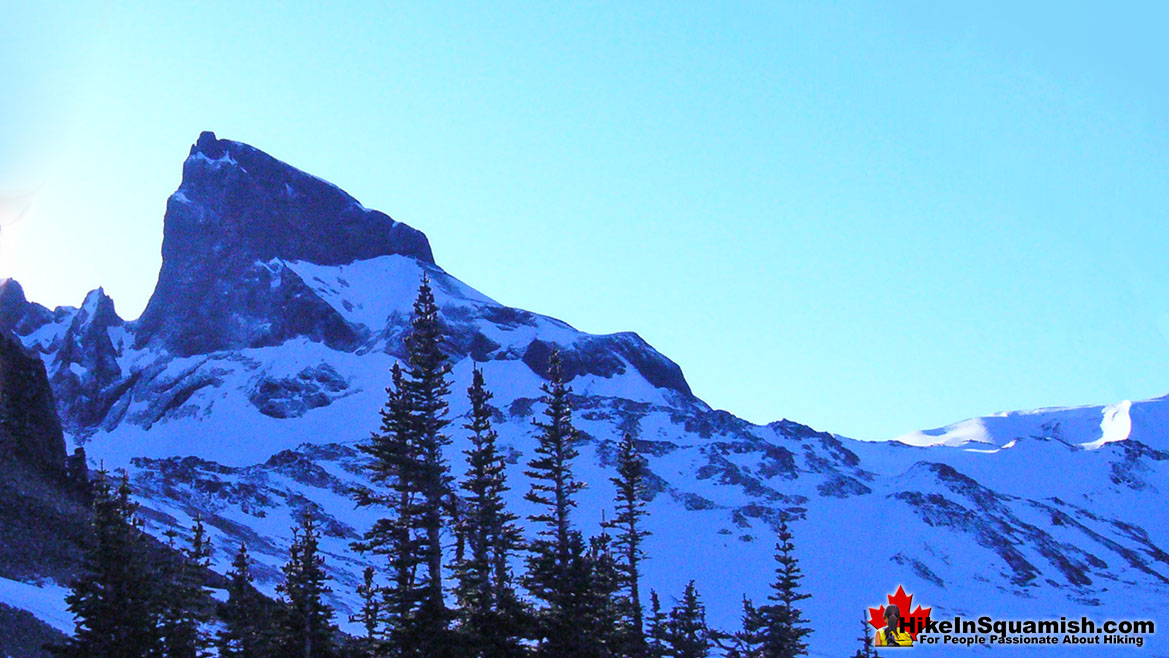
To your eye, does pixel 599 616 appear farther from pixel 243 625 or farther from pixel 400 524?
pixel 243 625

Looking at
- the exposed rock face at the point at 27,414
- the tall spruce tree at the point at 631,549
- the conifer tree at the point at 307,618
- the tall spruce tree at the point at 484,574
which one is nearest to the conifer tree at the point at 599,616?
the tall spruce tree at the point at 631,549

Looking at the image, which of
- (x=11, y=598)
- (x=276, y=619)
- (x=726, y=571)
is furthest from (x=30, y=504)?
(x=726, y=571)

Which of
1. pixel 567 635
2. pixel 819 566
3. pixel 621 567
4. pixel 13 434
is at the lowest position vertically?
pixel 567 635

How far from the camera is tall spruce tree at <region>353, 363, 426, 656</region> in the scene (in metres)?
38.8

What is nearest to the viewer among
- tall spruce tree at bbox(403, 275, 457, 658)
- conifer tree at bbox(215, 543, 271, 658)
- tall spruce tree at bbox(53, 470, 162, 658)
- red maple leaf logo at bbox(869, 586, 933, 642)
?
tall spruce tree at bbox(53, 470, 162, 658)

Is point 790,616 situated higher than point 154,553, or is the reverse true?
point 154,553

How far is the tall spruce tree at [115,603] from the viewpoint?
3844cm

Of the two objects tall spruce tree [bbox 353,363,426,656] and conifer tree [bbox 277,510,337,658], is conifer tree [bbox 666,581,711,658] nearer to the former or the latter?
tall spruce tree [bbox 353,363,426,656]

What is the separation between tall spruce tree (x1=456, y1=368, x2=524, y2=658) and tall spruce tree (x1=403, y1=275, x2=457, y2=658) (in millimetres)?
860

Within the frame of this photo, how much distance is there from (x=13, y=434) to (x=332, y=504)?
303 ft

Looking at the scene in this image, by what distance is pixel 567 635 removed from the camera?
128 feet

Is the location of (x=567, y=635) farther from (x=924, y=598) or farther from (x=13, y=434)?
(x=924, y=598)

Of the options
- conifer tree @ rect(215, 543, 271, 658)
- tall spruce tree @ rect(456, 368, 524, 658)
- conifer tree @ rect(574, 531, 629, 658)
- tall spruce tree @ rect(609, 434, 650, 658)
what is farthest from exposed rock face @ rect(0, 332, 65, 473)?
conifer tree @ rect(574, 531, 629, 658)

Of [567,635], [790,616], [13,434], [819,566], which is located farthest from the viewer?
[819,566]
